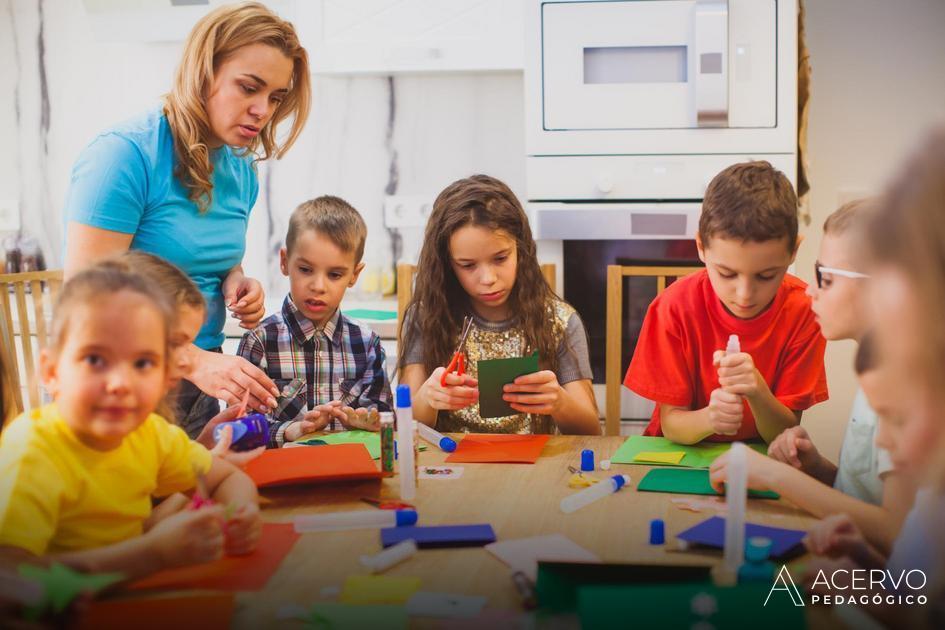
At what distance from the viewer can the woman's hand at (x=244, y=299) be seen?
67.7 inches

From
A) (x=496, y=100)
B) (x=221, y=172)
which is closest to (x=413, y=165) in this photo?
(x=496, y=100)

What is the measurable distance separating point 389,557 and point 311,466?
1.11 ft

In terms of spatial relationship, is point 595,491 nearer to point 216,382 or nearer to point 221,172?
point 216,382

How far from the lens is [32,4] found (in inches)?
127

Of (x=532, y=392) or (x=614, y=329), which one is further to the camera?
(x=614, y=329)

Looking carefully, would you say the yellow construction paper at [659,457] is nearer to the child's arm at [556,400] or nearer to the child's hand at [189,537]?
the child's arm at [556,400]

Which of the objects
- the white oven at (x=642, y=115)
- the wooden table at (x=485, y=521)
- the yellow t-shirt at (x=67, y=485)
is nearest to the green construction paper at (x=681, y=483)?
the wooden table at (x=485, y=521)

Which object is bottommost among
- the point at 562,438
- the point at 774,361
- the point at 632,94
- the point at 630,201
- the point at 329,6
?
the point at 562,438

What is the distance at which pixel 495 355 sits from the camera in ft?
6.25

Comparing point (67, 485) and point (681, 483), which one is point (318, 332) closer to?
point (681, 483)

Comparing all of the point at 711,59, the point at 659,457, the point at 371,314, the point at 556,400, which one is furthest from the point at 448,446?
the point at 711,59

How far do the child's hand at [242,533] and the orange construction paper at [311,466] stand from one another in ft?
0.60

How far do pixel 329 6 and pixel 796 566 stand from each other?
232 centimetres

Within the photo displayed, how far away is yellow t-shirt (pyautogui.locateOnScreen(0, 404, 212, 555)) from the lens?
0.90 m
